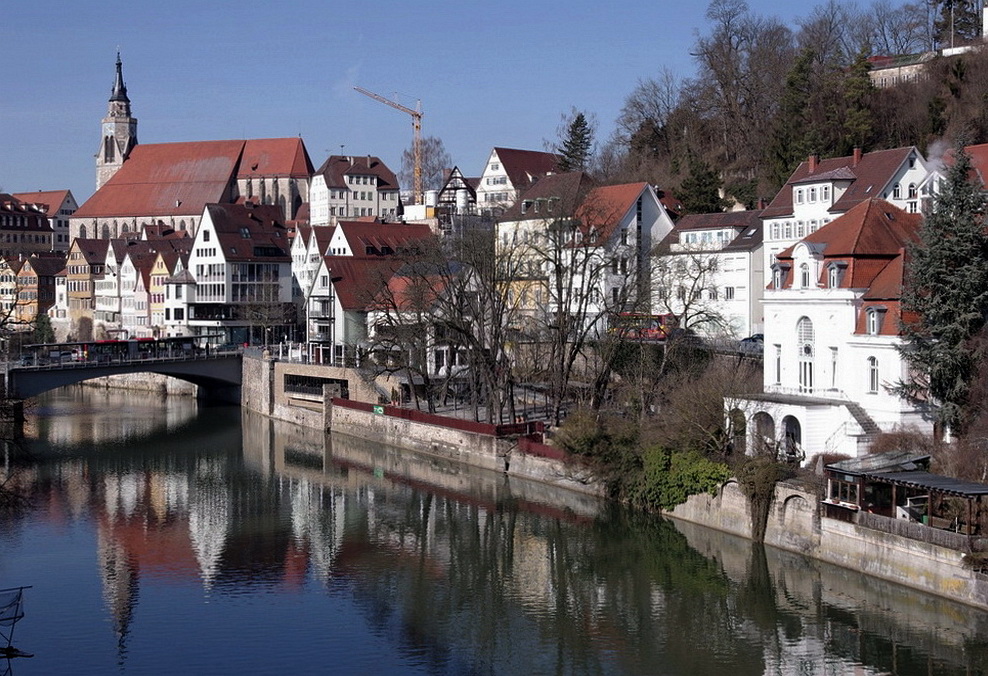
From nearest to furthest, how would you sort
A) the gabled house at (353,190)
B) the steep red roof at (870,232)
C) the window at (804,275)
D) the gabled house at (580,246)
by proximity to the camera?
the steep red roof at (870,232) → the window at (804,275) → the gabled house at (580,246) → the gabled house at (353,190)

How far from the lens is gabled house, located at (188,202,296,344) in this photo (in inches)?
2874

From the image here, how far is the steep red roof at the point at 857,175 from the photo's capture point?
147 feet

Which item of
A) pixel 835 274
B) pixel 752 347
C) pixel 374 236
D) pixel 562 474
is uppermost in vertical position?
pixel 374 236

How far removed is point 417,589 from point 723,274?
26401 mm

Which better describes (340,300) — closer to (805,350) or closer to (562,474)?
(562,474)

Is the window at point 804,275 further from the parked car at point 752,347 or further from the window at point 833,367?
the parked car at point 752,347

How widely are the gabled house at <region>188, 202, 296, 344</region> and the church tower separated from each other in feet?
208

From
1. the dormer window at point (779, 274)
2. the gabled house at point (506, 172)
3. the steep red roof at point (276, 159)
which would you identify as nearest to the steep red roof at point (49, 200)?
the steep red roof at point (276, 159)

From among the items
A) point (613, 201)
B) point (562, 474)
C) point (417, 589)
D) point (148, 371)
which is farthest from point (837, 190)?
point (148, 371)

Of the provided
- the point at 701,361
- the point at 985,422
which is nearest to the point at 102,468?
the point at 701,361

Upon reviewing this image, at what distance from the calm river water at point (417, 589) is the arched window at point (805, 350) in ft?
17.8

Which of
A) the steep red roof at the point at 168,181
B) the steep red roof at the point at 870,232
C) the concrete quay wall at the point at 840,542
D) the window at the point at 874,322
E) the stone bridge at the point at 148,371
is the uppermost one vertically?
the steep red roof at the point at 168,181

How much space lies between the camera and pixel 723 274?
5112cm

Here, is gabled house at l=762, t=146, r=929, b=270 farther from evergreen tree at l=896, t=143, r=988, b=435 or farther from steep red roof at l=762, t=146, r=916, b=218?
evergreen tree at l=896, t=143, r=988, b=435
